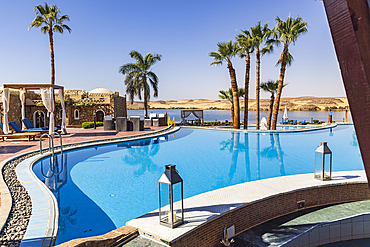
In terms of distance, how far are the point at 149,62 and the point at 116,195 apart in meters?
20.9

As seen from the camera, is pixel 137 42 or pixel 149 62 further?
pixel 137 42

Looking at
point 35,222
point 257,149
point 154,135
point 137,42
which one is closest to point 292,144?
point 257,149

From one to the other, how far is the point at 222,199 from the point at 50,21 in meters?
20.0

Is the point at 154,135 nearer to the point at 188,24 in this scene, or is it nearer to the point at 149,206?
the point at 149,206

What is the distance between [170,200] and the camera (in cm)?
351

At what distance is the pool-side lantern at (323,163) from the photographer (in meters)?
5.49

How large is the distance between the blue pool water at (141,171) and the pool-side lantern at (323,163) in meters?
1.99

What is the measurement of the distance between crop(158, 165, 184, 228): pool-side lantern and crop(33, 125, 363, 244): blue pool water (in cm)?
138

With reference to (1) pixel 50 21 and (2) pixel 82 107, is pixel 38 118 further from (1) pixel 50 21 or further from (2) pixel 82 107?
(1) pixel 50 21

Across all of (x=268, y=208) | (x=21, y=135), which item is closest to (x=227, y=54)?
(x=21, y=135)

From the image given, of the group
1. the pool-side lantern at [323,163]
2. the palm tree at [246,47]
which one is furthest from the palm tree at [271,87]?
the pool-side lantern at [323,163]

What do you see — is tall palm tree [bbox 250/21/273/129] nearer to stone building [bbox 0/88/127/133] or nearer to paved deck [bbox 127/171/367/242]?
stone building [bbox 0/88/127/133]

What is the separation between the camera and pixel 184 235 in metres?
3.32

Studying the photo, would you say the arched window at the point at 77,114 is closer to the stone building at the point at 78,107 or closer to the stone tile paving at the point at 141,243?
the stone building at the point at 78,107
